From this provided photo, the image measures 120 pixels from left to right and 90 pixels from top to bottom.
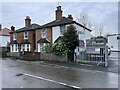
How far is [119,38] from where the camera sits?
4516 centimetres

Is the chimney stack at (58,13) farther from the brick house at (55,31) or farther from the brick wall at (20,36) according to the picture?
the brick wall at (20,36)

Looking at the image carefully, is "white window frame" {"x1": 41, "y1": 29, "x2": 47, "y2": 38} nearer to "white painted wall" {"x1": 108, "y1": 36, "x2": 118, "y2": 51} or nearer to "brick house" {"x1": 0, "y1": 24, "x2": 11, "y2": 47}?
"white painted wall" {"x1": 108, "y1": 36, "x2": 118, "y2": 51}

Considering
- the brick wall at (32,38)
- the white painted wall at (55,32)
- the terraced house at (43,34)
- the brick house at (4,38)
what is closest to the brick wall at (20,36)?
the terraced house at (43,34)

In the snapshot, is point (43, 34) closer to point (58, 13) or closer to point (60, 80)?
point (58, 13)

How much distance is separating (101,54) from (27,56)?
13294mm

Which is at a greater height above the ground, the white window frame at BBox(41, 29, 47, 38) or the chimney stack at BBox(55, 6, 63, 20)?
the chimney stack at BBox(55, 6, 63, 20)

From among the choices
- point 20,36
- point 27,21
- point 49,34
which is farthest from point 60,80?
point 27,21

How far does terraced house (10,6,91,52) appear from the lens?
2952cm

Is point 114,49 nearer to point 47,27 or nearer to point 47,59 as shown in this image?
point 47,27

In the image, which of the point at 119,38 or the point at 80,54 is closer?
the point at 80,54

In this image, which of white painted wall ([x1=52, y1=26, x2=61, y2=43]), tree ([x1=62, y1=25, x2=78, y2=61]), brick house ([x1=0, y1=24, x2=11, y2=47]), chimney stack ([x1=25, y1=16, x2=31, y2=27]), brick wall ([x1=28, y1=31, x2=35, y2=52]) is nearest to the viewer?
tree ([x1=62, y1=25, x2=78, y2=61])

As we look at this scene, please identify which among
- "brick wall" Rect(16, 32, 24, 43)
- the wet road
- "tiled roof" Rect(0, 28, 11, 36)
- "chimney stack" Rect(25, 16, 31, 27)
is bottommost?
the wet road

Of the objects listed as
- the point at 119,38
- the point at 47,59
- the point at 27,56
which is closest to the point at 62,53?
the point at 47,59

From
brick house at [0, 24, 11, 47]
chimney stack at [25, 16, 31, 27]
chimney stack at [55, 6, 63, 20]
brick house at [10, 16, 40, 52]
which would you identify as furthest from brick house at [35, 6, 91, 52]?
brick house at [0, 24, 11, 47]
